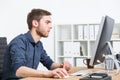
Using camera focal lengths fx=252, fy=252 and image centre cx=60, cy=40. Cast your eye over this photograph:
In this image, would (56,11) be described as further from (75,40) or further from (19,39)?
(19,39)

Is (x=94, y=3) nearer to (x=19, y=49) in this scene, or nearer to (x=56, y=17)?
(x=56, y=17)

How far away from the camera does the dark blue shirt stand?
6.49ft

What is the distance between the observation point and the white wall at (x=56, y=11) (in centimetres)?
445

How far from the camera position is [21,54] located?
6.54 ft

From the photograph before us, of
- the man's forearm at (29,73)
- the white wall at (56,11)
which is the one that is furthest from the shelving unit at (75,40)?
the man's forearm at (29,73)

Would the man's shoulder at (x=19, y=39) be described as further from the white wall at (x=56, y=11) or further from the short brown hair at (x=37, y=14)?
the white wall at (x=56, y=11)

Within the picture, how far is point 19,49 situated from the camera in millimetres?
2047

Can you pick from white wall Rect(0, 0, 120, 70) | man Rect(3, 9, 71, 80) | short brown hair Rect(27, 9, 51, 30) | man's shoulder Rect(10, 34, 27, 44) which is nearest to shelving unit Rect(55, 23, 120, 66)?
white wall Rect(0, 0, 120, 70)

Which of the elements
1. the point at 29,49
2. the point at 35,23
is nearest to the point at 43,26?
the point at 35,23

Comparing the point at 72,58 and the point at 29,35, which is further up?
the point at 29,35

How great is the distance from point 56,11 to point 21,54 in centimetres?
271

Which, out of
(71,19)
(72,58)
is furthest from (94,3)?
(72,58)

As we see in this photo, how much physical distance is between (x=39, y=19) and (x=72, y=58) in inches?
85.3

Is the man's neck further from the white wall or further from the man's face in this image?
the white wall
